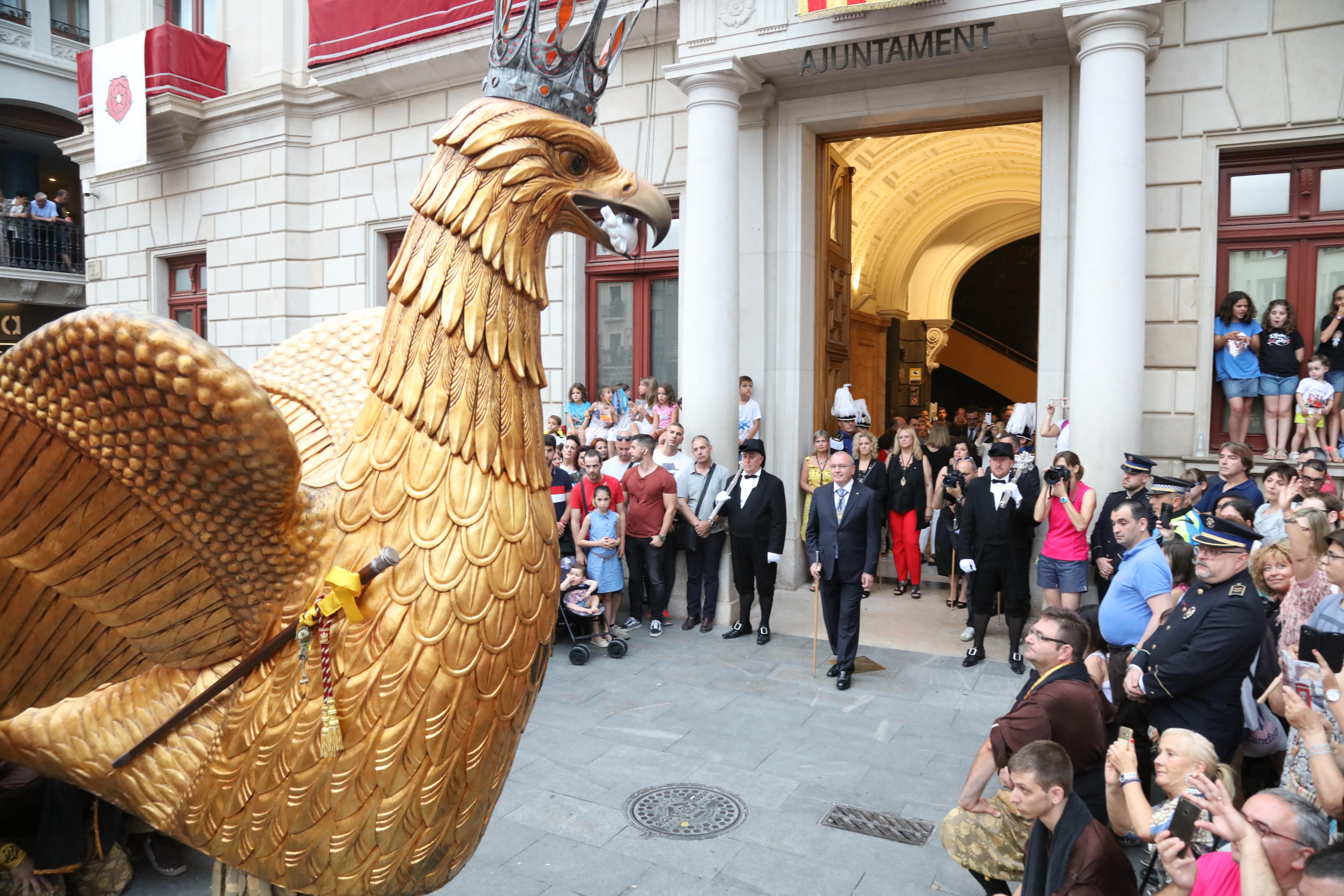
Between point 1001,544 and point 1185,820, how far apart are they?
490cm

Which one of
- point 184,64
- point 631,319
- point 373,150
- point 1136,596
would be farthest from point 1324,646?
point 184,64

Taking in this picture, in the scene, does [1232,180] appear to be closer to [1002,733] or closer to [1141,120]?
[1141,120]

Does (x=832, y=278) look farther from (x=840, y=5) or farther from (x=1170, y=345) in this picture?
(x=1170, y=345)

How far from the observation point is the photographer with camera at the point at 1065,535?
7.49 m

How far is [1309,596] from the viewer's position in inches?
184

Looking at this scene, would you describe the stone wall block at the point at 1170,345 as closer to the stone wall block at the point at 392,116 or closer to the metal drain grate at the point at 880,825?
the metal drain grate at the point at 880,825

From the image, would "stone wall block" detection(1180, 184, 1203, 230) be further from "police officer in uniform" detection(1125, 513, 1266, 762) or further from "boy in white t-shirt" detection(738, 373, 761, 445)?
"police officer in uniform" detection(1125, 513, 1266, 762)

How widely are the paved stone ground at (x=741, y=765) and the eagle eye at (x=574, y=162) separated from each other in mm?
3192

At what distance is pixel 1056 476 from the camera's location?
7559 millimetres

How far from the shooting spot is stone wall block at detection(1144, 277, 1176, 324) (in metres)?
8.98

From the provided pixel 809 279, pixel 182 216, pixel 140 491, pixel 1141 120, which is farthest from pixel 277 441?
pixel 182 216

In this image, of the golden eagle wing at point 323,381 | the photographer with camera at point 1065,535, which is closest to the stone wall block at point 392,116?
the photographer with camera at point 1065,535

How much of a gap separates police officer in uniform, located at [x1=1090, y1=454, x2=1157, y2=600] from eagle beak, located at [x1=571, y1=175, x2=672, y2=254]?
19.1ft

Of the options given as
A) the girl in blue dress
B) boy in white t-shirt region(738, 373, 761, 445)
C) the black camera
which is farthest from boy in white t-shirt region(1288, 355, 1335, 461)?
the girl in blue dress
